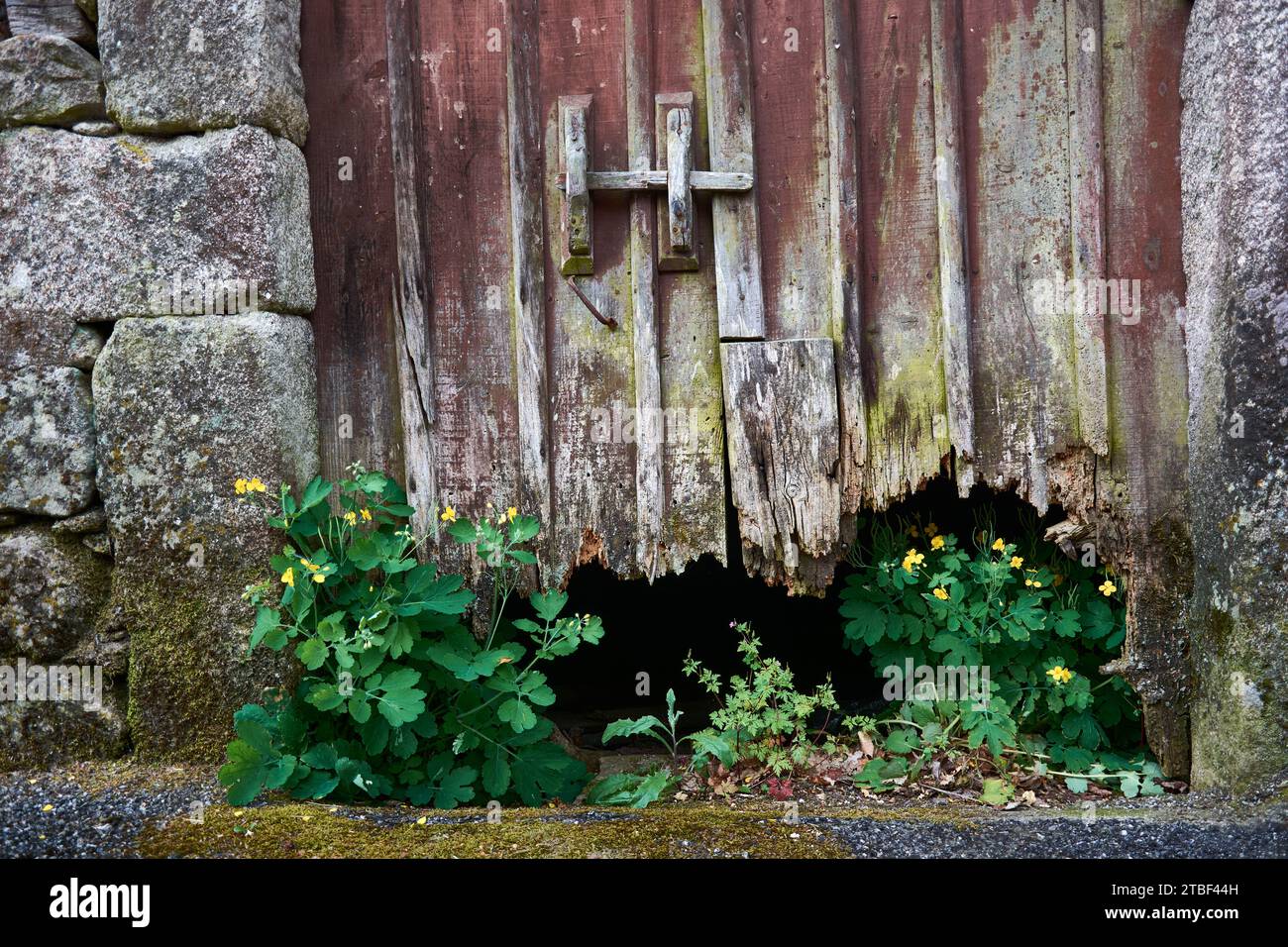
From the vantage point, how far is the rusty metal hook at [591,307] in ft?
9.71

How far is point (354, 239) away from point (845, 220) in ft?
4.59

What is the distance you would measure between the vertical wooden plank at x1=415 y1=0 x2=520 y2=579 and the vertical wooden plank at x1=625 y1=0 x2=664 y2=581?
0.35 meters

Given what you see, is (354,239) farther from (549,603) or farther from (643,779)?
(643,779)

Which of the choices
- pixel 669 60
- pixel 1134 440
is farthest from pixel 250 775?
pixel 1134 440

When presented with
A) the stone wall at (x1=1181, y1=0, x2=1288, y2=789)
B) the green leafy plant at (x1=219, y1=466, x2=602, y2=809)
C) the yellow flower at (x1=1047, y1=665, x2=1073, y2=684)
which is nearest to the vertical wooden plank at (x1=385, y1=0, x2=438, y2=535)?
the green leafy plant at (x1=219, y1=466, x2=602, y2=809)

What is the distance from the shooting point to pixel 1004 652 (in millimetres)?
3084

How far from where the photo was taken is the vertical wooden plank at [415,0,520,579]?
119 inches

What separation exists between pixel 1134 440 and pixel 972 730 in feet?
3.01

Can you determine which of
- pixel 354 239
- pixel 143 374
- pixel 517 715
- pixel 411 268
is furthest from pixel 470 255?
pixel 517 715

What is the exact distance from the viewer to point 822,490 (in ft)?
9.77

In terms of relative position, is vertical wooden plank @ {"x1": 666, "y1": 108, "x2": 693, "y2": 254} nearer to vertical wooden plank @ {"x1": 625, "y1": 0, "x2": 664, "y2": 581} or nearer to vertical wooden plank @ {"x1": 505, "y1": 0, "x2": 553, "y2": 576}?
vertical wooden plank @ {"x1": 625, "y1": 0, "x2": 664, "y2": 581}

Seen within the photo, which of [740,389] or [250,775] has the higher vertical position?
[740,389]

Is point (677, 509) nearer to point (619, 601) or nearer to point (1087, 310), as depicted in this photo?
point (1087, 310)

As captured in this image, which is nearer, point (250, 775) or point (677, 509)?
point (250, 775)
